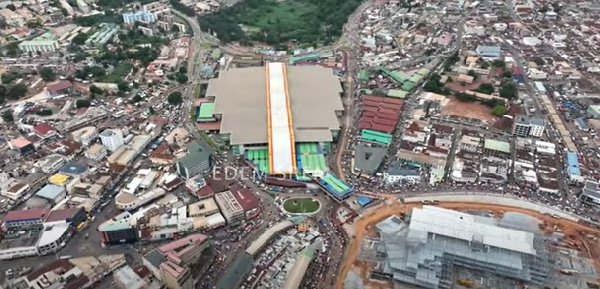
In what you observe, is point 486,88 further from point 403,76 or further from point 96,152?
point 96,152

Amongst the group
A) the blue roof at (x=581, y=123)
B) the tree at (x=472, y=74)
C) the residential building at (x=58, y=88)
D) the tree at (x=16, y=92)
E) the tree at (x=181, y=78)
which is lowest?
the blue roof at (x=581, y=123)

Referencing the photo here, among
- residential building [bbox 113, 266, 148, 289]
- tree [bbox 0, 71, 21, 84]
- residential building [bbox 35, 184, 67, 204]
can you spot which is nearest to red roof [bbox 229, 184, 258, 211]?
residential building [bbox 113, 266, 148, 289]

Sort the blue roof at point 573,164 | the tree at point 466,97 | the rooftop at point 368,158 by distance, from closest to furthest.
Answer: the blue roof at point 573,164, the rooftop at point 368,158, the tree at point 466,97

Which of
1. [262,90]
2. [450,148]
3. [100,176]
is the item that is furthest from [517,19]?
[100,176]

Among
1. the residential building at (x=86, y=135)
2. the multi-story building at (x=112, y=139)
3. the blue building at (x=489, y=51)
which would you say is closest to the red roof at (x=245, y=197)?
the multi-story building at (x=112, y=139)

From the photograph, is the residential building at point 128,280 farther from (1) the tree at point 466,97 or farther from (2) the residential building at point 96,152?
(1) the tree at point 466,97

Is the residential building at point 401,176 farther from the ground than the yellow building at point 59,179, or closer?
closer
